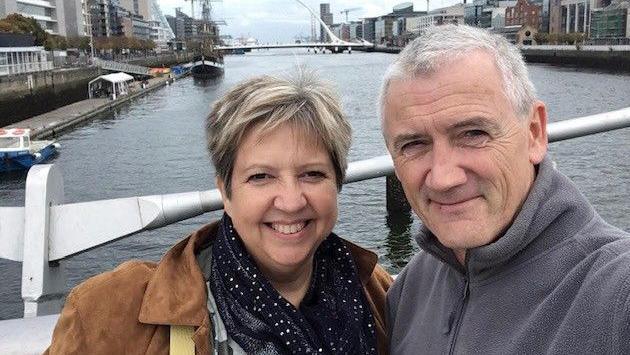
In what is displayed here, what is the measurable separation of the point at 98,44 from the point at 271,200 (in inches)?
2376

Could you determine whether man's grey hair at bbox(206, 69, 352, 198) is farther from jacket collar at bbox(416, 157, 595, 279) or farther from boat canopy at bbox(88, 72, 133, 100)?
boat canopy at bbox(88, 72, 133, 100)

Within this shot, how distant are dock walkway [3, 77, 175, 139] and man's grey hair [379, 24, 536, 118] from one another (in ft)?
63.0

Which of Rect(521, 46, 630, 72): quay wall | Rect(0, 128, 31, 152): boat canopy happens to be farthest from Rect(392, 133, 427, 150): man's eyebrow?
Rect(521, 46, 630, 72): quay wall

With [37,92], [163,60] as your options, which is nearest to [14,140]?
[37,92]

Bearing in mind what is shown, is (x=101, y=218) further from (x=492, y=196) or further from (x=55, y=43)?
(x=55, y=43)

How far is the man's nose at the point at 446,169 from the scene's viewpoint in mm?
927

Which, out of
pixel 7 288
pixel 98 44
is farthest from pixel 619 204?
pixel 98 44

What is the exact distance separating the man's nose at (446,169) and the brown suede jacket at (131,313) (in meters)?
0.39

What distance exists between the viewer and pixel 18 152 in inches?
563

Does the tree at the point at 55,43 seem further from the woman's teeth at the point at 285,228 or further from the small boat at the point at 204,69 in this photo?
the woman's teeth at the point at 285,228

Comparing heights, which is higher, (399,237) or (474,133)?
(474,133)

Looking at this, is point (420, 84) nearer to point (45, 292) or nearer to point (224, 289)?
point (224, 289)

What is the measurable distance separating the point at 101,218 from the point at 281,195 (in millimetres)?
539

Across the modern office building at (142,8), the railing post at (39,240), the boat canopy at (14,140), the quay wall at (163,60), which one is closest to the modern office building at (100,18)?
A: the quay wall at (163,60)
